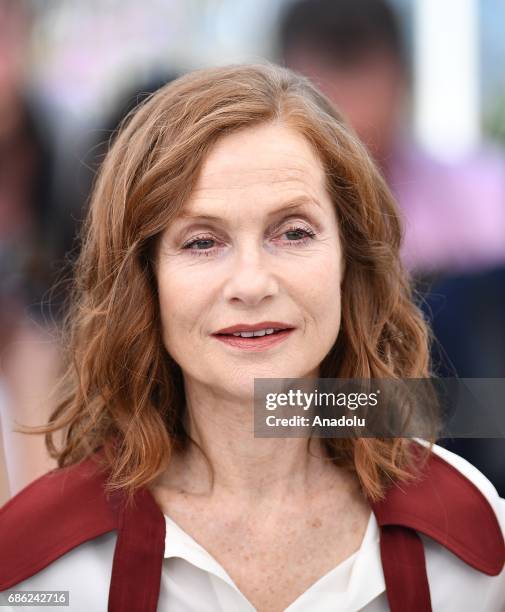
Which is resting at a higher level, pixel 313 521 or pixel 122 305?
pixel 122 305

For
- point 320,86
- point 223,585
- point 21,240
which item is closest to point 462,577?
point 223,585

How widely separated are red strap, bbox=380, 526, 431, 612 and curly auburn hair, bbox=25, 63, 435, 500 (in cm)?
11

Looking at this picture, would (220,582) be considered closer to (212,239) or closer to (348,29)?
(212,239)

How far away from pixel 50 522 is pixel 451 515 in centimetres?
91

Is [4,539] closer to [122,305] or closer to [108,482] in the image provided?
[108,482]

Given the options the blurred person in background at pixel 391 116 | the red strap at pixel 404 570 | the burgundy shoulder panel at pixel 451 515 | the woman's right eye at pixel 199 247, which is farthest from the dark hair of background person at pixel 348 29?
the red strap at pixel 404 570

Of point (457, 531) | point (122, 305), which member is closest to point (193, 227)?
point (122, 305)

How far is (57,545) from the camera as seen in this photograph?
2135 mm

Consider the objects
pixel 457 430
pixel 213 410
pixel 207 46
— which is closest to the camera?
pixel 213 410

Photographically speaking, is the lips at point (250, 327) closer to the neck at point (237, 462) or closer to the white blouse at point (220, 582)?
the neck at point (237, 462)

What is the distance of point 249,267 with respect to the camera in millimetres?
2039

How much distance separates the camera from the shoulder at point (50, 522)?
2.13 metres

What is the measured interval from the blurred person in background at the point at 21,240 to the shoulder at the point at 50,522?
733mm

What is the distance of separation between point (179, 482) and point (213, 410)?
0.20 meters
